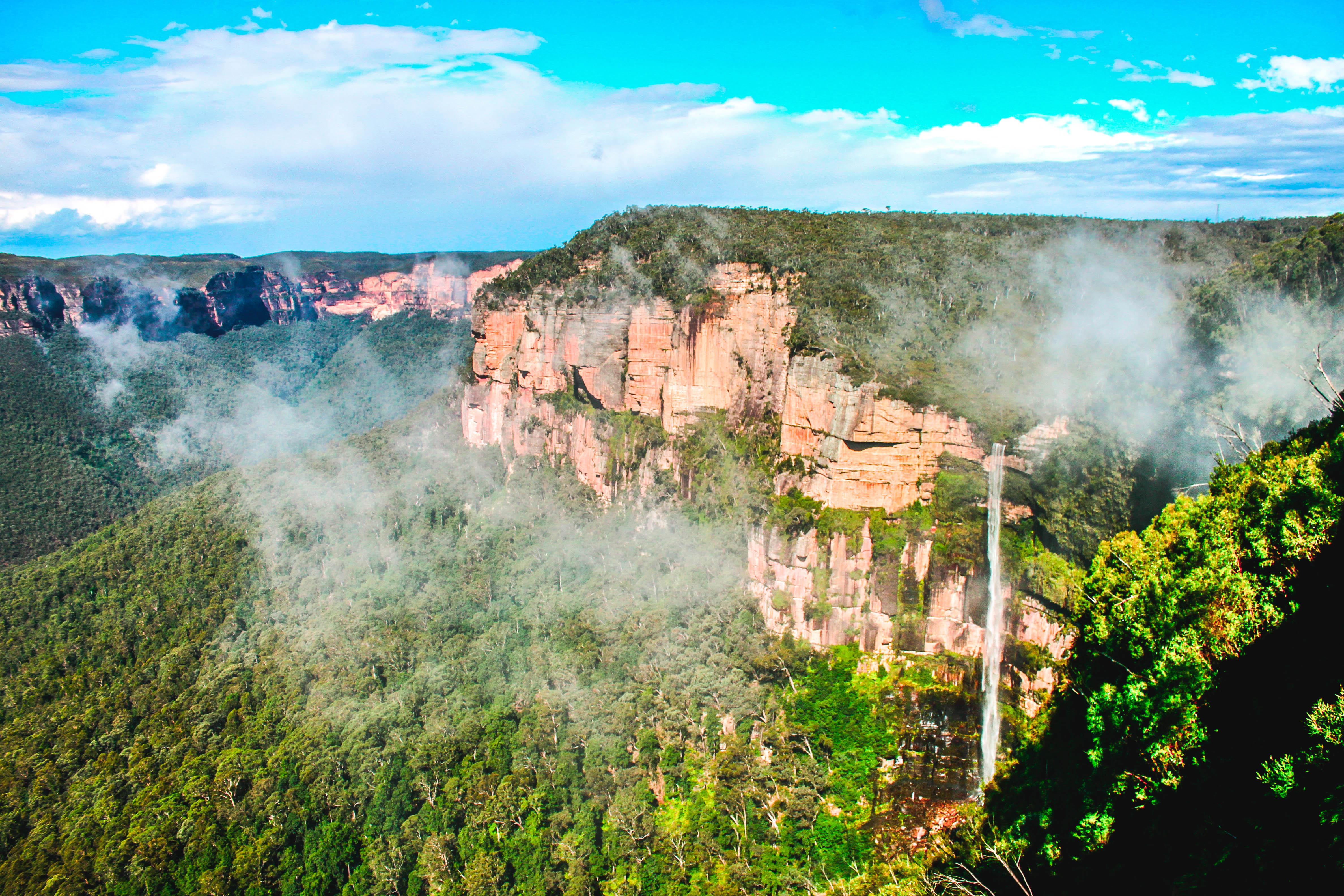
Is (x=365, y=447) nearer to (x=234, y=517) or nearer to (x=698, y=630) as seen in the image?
(x=234, y=517)

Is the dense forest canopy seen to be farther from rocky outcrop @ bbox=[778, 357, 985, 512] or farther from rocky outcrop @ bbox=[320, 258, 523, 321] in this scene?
rocky outcrop @ bbox=[320, 258, 523, 321]

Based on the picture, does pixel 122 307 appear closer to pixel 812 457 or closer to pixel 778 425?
pixel 778 425

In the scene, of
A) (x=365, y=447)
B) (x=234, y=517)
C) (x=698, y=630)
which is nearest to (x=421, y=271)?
(x=365, y=447)

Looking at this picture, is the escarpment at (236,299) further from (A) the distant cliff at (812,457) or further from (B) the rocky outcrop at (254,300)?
(A) the distant cliff at (812,457)

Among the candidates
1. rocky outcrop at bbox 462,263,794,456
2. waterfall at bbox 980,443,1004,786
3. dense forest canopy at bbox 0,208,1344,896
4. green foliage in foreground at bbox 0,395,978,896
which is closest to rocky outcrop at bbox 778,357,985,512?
dense forest canopy at bbox 0,208,1344,896

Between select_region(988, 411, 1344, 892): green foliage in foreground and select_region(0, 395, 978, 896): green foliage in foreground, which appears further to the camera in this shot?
select_region(0, 395, 978, 896): green foliage in foreground

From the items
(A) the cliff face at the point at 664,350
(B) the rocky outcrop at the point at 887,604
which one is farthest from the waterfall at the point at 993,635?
(A) the cliff face at the point at 664,350
